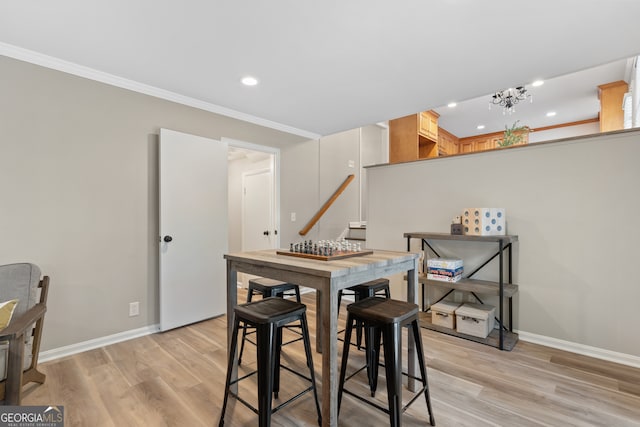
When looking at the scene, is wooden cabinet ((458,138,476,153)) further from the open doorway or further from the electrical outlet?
the electrical outlet

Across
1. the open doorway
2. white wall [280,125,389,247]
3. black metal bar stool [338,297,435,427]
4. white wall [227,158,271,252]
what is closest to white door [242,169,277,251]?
the open doorway

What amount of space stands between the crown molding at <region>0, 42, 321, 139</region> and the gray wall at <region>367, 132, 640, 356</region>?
2593 mm

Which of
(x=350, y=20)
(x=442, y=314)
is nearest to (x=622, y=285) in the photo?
(x=442, y=314)

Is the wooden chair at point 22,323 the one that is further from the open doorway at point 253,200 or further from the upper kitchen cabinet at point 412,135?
the upper kitchen cabinet at point 412,135

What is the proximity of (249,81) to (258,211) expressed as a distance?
2378mm

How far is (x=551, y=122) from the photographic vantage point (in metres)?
5.72

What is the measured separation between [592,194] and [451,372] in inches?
74.4

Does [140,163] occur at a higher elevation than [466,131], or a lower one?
lower

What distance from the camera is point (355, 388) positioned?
201cm

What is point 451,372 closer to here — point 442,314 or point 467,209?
point 442,314

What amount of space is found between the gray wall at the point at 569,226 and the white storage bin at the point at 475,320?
27 cm

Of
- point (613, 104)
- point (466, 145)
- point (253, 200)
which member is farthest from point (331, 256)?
point (466, 145)

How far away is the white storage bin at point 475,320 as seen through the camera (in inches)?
108

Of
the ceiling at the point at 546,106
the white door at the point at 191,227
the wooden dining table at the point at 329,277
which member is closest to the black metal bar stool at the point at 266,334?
the wooden dining table at the point at 329,277
